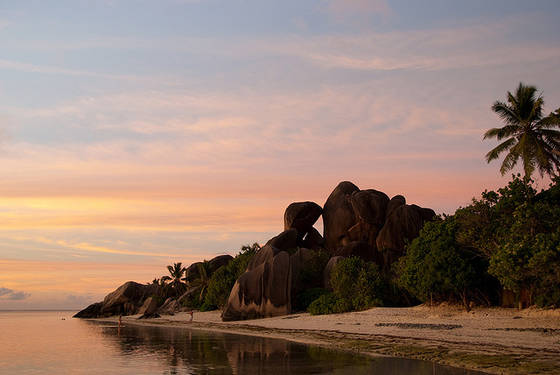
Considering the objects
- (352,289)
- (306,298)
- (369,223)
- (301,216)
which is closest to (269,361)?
(352,289)

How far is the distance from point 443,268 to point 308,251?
2264 centimetres

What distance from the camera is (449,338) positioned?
26453 mm

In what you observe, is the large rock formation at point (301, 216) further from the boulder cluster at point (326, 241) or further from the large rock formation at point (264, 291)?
the large rock formation at point (264, 291)

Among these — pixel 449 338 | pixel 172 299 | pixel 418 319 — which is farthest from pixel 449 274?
pixel 172 299

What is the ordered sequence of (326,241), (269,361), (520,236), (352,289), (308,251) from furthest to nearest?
(326,241), (308,251), (352,289), (520,236), (269,361)

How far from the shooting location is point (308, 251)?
5856 cm

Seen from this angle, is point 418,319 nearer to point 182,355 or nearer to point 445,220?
point 445,220

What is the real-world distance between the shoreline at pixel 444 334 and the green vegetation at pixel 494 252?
1.66 m

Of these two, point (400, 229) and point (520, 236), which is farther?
point (400, 229)

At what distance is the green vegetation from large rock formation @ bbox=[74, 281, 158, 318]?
57465 mm

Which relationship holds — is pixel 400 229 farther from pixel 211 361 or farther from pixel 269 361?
pixel 211 361

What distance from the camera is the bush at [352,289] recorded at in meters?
43.9

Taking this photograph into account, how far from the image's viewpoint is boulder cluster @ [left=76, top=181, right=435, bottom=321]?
50.3 metres

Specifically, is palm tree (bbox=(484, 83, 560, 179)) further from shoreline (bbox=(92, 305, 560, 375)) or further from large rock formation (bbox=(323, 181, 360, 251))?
large rock formation (bbox=(323, 181, 360, 251))
